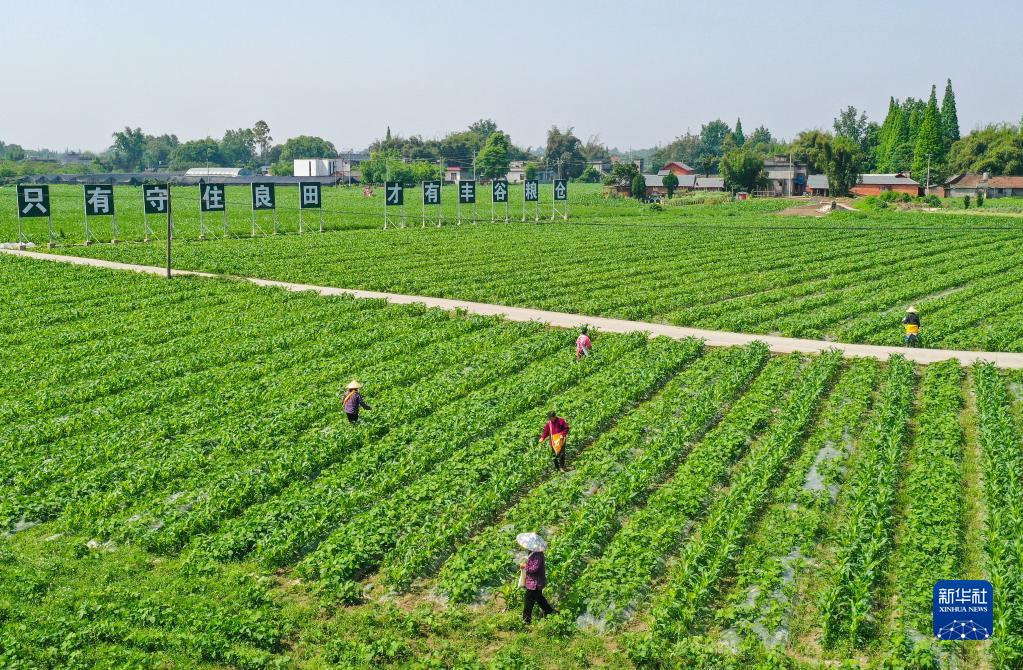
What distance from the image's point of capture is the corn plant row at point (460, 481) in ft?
48.2

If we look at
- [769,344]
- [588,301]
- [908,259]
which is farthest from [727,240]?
[769,344]

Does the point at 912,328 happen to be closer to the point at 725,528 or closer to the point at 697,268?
the point at 725,528

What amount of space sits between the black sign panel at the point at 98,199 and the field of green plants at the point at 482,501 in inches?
1133

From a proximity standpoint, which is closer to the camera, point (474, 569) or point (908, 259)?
point (474, 569)

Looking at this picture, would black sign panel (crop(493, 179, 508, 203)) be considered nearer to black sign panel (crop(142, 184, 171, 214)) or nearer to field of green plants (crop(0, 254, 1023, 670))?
black sign panel (crop(142, 184, 171, 214))

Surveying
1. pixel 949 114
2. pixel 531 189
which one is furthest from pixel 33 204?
pixel 949 114

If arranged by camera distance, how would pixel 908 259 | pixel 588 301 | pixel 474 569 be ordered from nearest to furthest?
pixel 474 569
pixel 588 301
pixel 908 259

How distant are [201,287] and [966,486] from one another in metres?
31.9

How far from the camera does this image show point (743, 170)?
128125mm

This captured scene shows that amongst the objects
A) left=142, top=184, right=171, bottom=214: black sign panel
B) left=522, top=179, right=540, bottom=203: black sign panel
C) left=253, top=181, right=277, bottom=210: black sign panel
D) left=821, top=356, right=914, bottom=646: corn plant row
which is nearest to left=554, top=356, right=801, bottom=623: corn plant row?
left=821, top=356, right=914, bottom=646: corn plant row

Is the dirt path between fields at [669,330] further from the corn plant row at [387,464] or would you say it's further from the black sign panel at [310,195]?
the black sign panel at [310,195]

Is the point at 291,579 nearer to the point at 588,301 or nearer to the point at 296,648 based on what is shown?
the point at 296,648

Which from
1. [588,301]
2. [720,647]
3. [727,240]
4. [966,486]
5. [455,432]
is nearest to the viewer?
[720,647]

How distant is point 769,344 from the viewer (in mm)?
29266
